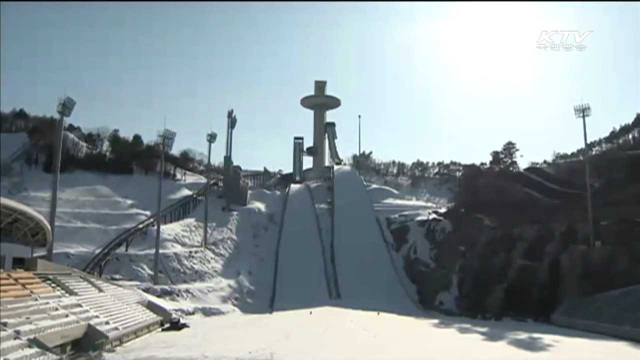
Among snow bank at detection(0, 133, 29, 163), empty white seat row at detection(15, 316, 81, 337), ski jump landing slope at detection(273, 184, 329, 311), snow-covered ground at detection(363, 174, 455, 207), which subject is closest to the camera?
empty white seat row at detection(15, 316, 81, 337)

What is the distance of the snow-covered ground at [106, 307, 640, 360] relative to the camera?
1155 cm

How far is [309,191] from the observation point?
36469 millimetres

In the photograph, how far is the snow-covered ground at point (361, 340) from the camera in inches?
455

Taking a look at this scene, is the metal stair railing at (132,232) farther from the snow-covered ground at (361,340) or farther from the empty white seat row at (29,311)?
the empty white seat row at (29,311)

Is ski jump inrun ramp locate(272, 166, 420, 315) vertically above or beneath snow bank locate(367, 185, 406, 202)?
beneath

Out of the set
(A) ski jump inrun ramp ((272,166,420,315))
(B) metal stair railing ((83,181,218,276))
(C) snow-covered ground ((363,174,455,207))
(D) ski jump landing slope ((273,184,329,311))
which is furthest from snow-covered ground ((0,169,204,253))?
(C) snow-covered ground ((363,174,455,207))

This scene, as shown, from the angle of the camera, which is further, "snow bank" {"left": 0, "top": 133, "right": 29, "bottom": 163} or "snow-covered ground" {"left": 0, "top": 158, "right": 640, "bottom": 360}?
"snow bank" {"left": 0, "top": 133, "right": 29, "bottom": 163}

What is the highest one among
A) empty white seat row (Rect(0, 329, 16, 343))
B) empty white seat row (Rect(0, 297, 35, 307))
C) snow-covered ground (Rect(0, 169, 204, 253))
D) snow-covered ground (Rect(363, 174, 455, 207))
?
snow-covered ground (Rect(363, 174, 455, 207))

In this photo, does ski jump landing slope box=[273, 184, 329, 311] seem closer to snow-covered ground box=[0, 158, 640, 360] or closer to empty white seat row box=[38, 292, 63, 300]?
snow-covered ground box=[0, 158, 640, 360]

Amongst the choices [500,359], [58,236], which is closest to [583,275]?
[500,359]

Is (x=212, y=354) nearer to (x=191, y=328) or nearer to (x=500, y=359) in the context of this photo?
(x=191, y=328)

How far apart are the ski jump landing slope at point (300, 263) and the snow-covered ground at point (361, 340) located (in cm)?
357

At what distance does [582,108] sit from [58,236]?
26386 millimetres

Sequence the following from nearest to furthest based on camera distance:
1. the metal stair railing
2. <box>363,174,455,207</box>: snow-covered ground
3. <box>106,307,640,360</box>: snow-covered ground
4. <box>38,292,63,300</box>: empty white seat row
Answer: <box>106,307,640,360</box>: snow-covered ground, <box>38,292,63,300</box>: empty white seat row, the metal stair railing, <box>363,174,455,207</box>: snow-covered ground
